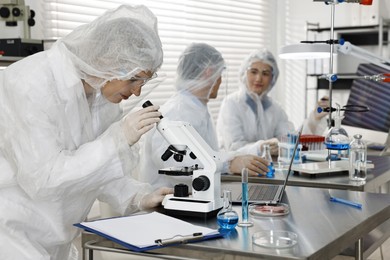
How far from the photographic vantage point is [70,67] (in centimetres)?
175

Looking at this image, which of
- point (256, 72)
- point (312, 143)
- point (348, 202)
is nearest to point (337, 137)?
point (312, 143)

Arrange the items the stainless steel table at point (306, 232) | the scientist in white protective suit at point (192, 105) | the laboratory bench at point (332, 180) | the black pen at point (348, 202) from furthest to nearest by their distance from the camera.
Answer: the scientist in white protective suit at point (192, 105) → the laboratory bench at point (332, 180) → the black pen at point (348, 202) → the stainless steel table at point (306, 232)

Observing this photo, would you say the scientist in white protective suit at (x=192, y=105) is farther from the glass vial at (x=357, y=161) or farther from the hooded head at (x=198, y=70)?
the glass vial at (x=357, y=161)

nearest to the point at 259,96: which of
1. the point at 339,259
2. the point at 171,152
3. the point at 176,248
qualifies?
the point at 339,259

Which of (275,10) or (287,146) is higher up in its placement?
(275,10)

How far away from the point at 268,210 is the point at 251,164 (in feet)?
2.95

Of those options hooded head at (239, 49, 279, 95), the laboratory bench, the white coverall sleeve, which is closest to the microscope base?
the laboratory bench

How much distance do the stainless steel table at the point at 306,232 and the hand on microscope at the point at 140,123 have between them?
290 mm

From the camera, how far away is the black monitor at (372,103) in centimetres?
414

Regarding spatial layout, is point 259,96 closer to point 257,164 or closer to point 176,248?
point 257,164

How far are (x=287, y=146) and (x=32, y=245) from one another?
55.8 inches

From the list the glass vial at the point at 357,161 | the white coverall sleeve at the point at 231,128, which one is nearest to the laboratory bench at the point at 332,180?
the glass vial at the point at 357,161

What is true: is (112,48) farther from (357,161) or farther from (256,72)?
(256,72)

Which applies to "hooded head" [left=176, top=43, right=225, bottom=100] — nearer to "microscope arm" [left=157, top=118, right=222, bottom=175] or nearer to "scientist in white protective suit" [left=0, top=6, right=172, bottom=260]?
"scientist in white protective suit" [left=0, top=6, right=172, bottom=260]
